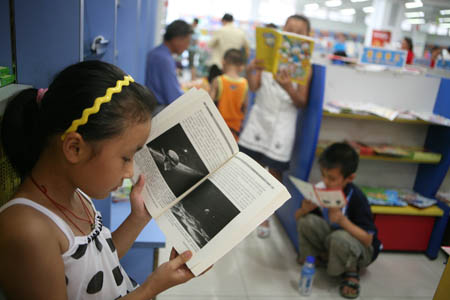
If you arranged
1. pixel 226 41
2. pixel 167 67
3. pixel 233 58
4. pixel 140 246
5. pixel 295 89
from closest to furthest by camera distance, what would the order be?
Answer: pixel 140 246 < pixel 295 89 < pixel 167 67 < pixel 233 58 < pixel 226 41

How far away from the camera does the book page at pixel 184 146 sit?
3.29 feet

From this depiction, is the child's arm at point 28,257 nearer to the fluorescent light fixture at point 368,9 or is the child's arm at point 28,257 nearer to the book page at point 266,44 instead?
the book page at point 266,44

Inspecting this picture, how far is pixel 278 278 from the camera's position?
2334 millimetres

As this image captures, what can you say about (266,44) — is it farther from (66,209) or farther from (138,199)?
(66,209)

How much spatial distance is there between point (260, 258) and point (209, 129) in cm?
177

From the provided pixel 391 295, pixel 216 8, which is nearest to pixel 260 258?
pixel 391 295

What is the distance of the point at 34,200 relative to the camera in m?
0.77

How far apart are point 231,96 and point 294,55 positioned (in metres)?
1.21

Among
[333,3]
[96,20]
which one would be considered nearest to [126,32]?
[96,20]

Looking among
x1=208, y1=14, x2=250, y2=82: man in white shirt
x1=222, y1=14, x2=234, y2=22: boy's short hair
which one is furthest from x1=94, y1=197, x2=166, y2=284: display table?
x1=222, y1=14, x2=234, y2=22: boy's short hair

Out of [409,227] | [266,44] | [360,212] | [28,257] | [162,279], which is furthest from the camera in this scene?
[409,227]

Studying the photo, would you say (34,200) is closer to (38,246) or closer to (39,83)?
(38,246)

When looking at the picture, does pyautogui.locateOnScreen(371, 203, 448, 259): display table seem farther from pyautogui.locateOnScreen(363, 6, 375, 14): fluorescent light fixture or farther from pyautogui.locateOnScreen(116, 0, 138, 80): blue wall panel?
pyautogui.locateOnScreen(363, 6, 375, 14): fluorescent light fixture

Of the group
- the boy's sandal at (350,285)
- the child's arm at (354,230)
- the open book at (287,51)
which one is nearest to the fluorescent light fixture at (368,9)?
the open book at (287,51)
